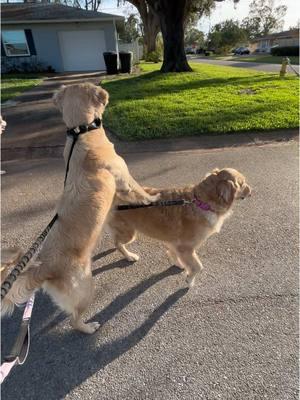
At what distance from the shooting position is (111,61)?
19.3 metres

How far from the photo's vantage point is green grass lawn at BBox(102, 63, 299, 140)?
7.75 meters

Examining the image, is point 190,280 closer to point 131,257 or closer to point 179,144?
point 131,257

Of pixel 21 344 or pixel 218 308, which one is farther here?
pixel 218 308

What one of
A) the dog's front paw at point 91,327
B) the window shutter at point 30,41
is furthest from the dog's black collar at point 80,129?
the window shutter at point 30,41

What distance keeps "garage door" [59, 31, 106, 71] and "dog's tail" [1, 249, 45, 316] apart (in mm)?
24867

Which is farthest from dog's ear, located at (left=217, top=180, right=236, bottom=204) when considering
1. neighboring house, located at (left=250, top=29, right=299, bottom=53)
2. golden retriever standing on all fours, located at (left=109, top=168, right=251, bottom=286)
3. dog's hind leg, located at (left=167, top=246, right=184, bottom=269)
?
neighboring house, located at (left=250, top=29, right=299, bottom=53)

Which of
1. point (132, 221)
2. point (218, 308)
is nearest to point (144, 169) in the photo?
point (132, 221)

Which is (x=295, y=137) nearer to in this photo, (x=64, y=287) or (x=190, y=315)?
(x=190, y=315)

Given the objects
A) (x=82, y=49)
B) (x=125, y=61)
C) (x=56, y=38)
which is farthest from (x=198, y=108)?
(x=56, y=38)

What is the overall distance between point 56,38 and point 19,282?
25.0 metres

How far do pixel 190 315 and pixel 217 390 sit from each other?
706 mm

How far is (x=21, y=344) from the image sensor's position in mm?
1857

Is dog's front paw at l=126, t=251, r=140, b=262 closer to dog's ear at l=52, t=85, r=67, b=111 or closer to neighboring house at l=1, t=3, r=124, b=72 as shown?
dog's ear at l=52, t=85, r=67, b=111

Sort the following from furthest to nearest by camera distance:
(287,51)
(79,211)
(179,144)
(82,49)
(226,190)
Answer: (287,51), (82,49), (179,144), (226,190), (79,211)
